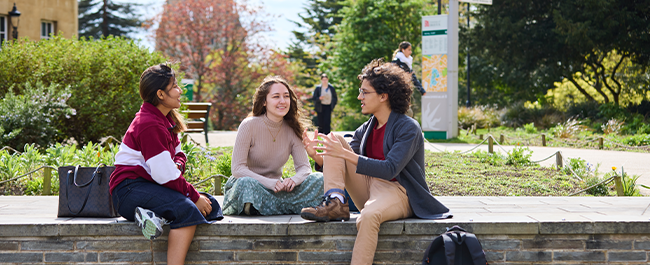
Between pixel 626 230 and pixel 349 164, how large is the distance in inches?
72.4

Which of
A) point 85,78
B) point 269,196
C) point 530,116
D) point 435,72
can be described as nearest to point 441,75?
point 435,72

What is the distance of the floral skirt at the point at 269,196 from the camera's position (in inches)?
142

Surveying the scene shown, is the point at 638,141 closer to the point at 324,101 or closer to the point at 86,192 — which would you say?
the point at 324,101

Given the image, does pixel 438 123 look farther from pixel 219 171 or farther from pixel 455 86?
pixel 219 171

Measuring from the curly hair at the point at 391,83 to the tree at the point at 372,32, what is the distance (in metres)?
22.4

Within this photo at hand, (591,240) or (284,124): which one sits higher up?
(284,124)

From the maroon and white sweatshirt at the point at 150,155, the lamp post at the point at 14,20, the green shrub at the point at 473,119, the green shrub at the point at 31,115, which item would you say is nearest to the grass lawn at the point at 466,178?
the green shrub at the point at 31,115

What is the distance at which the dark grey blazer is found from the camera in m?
3.26

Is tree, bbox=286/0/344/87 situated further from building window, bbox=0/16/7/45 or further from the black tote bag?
the black tote bag

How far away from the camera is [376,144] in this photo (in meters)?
3.57

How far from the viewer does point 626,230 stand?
3.34 metres

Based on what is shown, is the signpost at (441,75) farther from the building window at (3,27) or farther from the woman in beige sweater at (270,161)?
the building window at (3,27)

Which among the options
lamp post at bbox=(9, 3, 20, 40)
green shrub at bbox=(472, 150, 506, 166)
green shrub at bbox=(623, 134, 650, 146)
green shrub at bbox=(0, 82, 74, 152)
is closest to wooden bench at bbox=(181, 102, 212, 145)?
green shrub at bbox=(0, 82, 74, 152)

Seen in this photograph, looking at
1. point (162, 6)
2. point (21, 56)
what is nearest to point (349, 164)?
point (21, 56)
